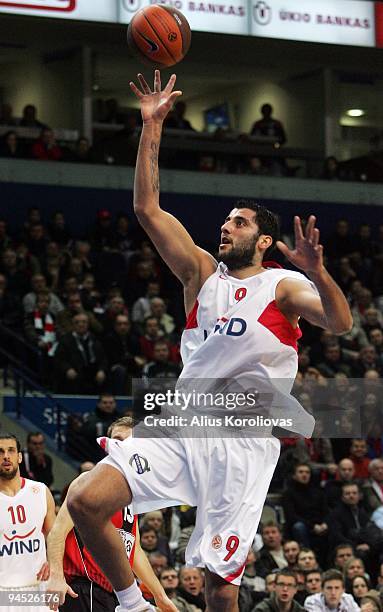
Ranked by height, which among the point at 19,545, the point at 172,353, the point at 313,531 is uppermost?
the point at 172,353

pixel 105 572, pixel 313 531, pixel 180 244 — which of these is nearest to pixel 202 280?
pixel 180 244

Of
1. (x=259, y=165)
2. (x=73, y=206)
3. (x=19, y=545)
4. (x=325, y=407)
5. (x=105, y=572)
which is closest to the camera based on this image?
(x=105, y=572)

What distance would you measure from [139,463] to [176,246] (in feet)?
3.97

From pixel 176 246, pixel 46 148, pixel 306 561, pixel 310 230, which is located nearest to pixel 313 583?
pixel 306 561

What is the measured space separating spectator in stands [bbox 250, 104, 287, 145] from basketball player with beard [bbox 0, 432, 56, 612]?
595 inches

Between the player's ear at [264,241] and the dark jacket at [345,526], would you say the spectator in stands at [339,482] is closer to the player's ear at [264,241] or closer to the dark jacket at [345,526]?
the dark jacket at [345,526]

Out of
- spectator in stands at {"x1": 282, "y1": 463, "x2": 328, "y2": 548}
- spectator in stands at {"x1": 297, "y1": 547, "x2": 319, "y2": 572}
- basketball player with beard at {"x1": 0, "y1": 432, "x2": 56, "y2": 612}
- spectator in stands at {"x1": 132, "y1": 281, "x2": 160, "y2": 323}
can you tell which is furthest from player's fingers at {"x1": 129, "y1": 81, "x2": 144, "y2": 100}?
spectator in stands at {"x1": 132, "y1": 281, "x2": 160, "y2": 323}

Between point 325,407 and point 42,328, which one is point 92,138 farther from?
point 325,407

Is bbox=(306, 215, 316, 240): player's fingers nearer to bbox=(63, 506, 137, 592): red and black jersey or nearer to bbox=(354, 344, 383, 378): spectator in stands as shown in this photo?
bbox=(63, 506, 137, 592): red and black jersey

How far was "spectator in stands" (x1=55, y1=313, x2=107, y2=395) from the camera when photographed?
A: 51.3ft

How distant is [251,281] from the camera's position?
22.4ft

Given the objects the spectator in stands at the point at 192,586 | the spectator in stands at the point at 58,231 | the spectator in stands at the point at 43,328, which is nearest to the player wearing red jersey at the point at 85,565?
the spectator in stands at the point at 192,586

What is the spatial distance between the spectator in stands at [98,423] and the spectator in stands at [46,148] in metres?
6.48

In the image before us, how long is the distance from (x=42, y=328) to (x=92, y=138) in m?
7.82
